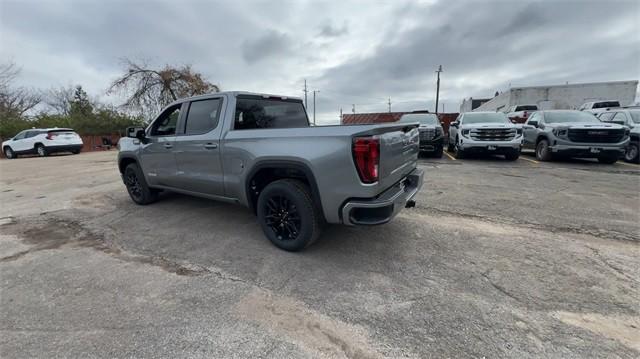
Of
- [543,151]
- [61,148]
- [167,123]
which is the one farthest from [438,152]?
[61,148]

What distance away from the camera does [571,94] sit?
22.2 metres

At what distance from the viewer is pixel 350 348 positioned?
2.00 meters

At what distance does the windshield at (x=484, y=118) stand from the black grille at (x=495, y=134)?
86 cm

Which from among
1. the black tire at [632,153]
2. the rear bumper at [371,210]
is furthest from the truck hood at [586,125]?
the rear bumper at [371,210]

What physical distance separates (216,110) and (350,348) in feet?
10.6

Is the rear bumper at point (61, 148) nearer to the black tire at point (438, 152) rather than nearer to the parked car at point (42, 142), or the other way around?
the parked car at point (42, 142)

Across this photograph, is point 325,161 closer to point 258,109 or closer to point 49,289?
point 258,109

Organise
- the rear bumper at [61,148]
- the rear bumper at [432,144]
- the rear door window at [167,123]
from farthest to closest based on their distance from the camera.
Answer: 1. the rear bumper at [61,148]
2. the rear bumper at [432,144]
3. the rear door window at [167,123]

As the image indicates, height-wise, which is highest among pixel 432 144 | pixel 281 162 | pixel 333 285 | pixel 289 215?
pixel 281 162

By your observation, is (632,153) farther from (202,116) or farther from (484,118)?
(202,116)

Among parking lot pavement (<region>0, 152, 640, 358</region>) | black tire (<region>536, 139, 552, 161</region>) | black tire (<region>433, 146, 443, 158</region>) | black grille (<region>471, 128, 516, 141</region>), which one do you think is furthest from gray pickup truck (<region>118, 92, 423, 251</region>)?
black tire (<region>536, 139, 552, 161</region>)

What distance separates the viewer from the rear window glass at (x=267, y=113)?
13.0 ft

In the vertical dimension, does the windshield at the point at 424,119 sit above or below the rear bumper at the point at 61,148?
above

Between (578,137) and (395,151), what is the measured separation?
8.97 m
